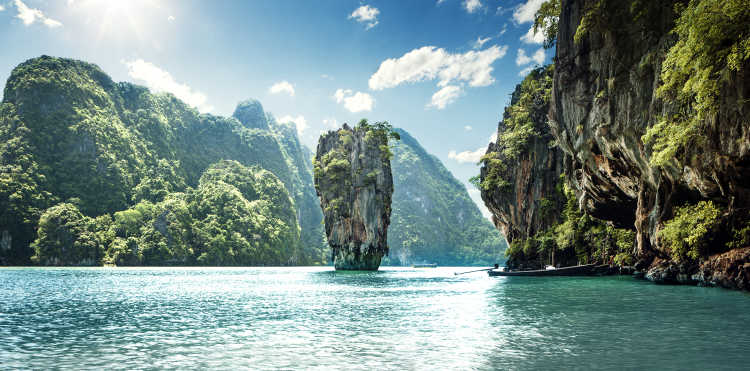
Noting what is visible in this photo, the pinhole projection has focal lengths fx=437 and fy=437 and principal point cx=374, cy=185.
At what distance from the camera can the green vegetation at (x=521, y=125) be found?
1622 inches

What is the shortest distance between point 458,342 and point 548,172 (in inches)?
Result: 1419

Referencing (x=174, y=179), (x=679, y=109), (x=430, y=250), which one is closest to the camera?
(x=679, y=109)

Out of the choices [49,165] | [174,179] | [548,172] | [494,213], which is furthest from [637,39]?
[174,179]

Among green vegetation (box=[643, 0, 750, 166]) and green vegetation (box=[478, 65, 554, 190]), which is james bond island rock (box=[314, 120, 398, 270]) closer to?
green vegetation (box=[478, 65, 554, 190])

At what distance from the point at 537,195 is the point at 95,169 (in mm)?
110152

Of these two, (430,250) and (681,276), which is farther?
(430,250)

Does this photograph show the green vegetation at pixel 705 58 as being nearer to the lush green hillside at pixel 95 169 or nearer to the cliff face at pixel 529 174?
the cliff face at pixel 529 174

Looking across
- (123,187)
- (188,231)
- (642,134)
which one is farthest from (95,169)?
(642,134)

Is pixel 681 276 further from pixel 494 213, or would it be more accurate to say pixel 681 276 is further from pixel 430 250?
pixel 430 250

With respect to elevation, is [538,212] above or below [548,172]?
below

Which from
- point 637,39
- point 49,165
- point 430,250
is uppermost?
point 49,165

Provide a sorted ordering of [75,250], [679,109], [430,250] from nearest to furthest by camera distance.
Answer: [679,109] < [75,250] < [430,250]

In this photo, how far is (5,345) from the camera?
8688mm

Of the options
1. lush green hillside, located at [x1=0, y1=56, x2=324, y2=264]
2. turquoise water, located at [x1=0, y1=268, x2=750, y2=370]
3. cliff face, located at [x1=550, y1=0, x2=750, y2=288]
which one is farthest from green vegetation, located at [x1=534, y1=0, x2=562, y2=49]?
lush green hillside, located at [x1=0, y1=56, x2=324, y2=264]
